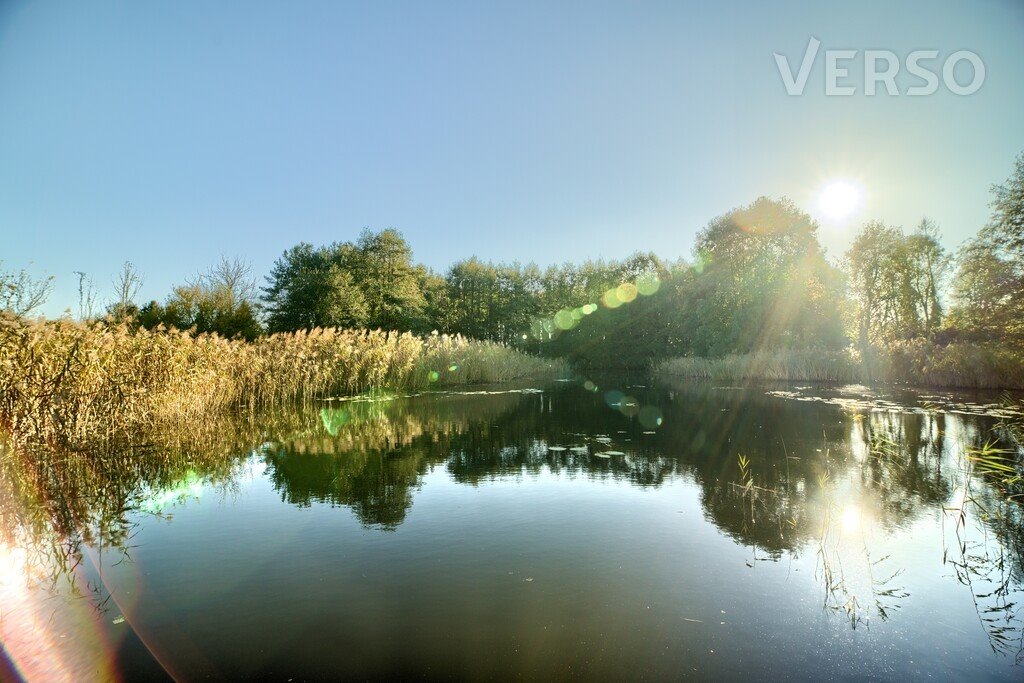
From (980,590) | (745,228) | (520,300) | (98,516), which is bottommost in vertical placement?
(980,590)

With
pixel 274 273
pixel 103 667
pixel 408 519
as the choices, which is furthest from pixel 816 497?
pixel 274 273

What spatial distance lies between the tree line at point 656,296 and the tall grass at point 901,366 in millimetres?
1130

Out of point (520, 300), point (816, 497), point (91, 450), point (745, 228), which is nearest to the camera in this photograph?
point (816, 497)

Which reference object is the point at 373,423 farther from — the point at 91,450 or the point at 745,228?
the point at 745,228

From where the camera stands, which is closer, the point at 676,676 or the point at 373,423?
the point at 676,676

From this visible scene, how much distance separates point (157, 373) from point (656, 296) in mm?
37196

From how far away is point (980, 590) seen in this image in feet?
10.9

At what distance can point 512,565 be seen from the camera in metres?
3.76

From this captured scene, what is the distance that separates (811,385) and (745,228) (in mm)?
21789

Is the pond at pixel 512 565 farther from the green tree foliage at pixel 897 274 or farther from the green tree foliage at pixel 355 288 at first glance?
the green tree foliage at pixel 897 274

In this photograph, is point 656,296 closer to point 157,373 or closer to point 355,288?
point 355,288

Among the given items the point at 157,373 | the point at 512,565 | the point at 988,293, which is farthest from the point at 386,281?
the point at 512,565

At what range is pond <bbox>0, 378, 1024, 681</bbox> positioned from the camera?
2656 millimetres

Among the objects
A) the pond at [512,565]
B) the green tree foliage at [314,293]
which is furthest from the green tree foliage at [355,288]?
the pond at [512,565]
